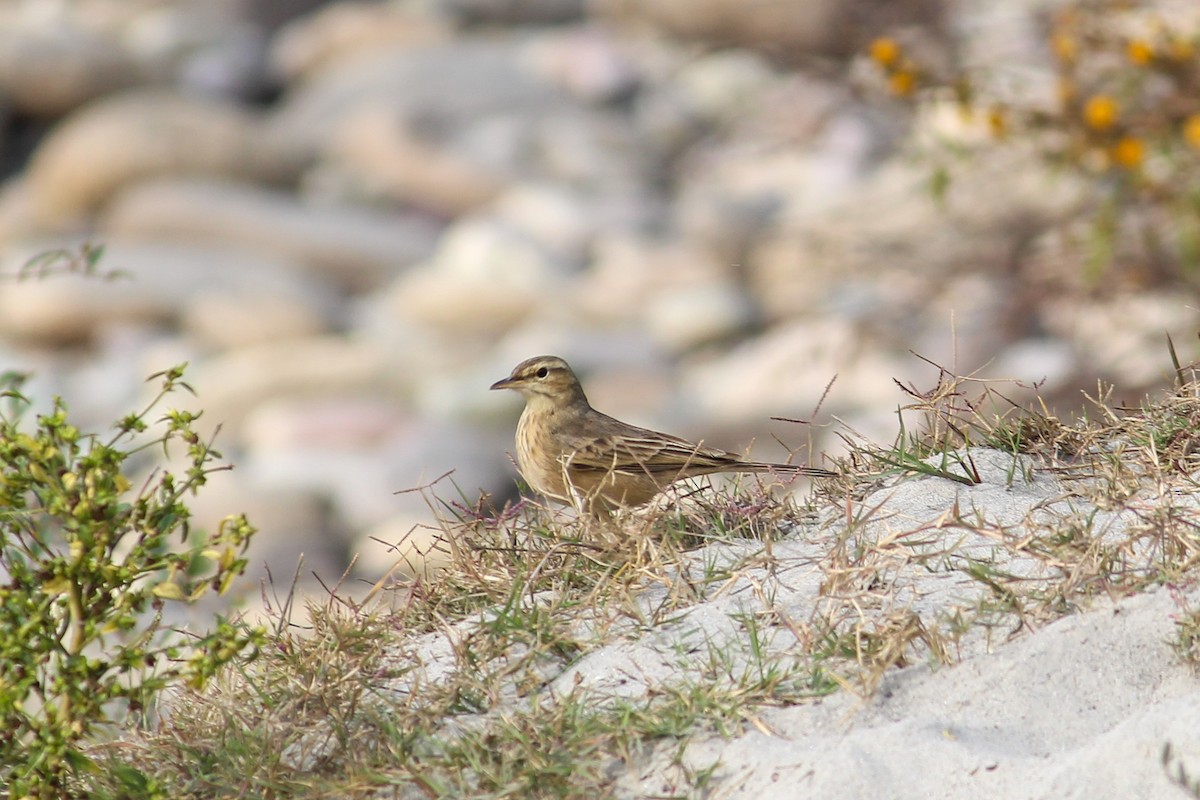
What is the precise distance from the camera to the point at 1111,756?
3.24 m

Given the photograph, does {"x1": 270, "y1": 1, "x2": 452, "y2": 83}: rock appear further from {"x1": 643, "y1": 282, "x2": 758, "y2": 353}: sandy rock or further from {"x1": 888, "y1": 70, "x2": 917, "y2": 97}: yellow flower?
{"x1": 888, "y1": 70, "x2": 917, "y2": 97}: yellow flower

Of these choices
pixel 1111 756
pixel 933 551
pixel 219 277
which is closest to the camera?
pixel 1111 756

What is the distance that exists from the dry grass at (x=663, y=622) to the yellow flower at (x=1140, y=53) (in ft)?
11.8

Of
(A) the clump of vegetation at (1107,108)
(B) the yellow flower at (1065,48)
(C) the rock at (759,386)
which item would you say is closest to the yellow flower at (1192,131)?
(A) the clump of vegetation at (1107,108)

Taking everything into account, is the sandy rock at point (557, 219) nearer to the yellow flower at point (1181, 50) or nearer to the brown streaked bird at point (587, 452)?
the yellow flower at point (1181, 50)

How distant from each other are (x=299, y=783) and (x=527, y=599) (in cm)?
88

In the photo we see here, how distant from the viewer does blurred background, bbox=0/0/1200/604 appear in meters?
9.26

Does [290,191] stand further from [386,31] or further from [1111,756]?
[1111,756]

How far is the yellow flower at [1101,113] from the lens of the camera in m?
7.71

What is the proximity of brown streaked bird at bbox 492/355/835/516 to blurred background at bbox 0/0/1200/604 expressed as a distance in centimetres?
277

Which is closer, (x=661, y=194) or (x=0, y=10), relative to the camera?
(x=661, y=194)

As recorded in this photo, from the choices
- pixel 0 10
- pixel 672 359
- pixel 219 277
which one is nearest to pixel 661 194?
pixel 672 359

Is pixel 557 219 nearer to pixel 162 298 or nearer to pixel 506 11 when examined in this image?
pixel 162 298

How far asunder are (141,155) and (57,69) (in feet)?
11.1
